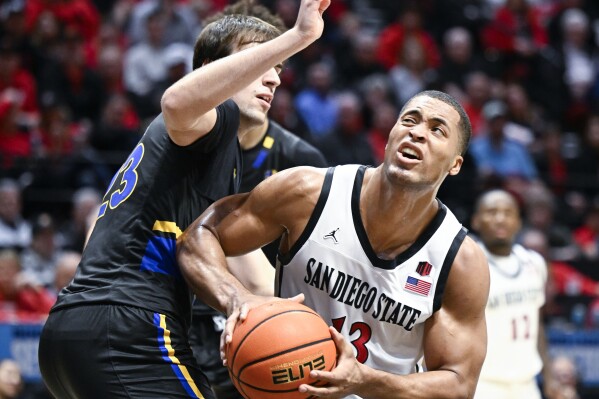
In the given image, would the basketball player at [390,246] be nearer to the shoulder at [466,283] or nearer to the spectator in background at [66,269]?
the shoulder at [466,283]

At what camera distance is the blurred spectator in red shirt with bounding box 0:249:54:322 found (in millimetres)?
8688

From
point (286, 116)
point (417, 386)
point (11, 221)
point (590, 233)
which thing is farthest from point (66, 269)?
point (590, 233)

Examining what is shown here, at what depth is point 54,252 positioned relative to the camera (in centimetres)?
960

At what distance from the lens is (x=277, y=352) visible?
366cm

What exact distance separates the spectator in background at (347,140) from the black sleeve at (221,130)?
6785mm

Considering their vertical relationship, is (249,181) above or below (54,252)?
above

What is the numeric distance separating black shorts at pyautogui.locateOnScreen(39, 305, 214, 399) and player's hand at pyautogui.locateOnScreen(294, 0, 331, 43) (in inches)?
47.2

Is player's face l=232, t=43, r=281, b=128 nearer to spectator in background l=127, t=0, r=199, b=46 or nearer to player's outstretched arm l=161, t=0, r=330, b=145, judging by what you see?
player's outstretched arm l=161, t=0, r=330, b=145

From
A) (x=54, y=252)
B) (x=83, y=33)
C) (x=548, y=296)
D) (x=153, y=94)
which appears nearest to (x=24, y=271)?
(x=54, y=252)

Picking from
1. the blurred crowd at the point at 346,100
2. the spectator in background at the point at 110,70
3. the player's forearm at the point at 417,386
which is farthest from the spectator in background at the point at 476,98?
the player's forearm at the point at 417,386

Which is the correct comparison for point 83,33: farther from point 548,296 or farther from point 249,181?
point 249,181

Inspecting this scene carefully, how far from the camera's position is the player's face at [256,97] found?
434cm

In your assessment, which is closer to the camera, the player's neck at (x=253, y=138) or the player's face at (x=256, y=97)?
the player's face at (x=256, y=97)

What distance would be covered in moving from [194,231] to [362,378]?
88 centimetres
